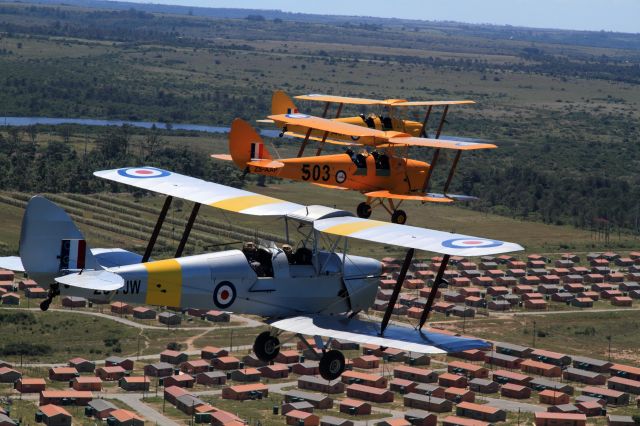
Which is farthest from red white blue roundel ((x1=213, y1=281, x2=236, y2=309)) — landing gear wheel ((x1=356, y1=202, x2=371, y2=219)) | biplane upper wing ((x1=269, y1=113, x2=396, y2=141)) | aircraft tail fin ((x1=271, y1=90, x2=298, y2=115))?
aircraft tail fin ((x1=271, y1=90, x2=298, y2=115))

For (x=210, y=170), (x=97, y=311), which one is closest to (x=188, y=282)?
(x=97, y=311)

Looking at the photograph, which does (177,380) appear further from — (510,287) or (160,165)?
(160,165)

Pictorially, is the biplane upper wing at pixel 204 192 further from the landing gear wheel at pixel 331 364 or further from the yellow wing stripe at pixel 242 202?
the landing gear wheel at pixel 331 364

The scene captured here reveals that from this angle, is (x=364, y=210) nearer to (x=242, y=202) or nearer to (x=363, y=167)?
(x=363, y=167)

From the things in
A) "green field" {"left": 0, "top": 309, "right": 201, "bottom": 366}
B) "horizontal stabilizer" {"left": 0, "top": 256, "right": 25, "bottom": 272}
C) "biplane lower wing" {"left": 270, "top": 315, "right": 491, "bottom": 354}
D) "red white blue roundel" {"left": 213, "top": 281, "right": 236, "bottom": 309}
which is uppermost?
"horizontal stabilizer" {"left": 0, "top": 256, "right": 25, "bottom": 272}

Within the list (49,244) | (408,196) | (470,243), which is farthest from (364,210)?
(49,244)

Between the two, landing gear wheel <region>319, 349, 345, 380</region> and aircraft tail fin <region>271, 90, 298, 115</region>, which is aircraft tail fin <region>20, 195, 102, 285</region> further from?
aircraft tail fin <region>271, 90, 298, 115</region>

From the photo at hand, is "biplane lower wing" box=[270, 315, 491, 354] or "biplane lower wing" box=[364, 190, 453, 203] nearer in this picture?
"biplane lower wing" box=[270, 315, 491, 354]

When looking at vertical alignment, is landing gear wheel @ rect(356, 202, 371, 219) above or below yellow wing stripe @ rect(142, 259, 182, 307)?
below
